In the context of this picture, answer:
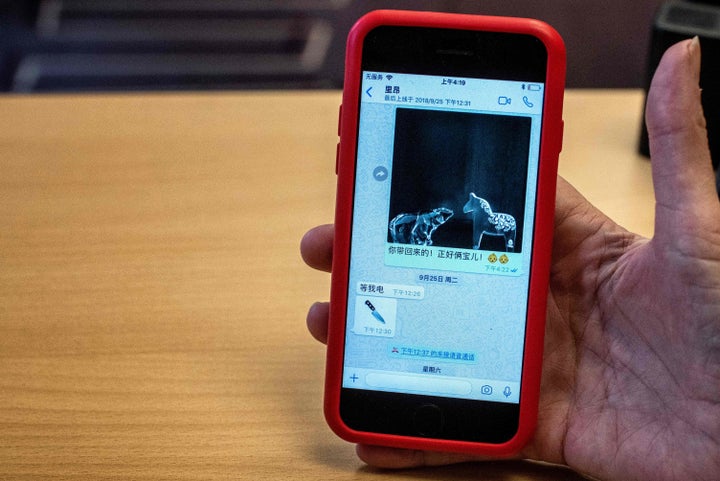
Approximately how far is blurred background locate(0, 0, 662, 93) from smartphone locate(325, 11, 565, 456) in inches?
33.9

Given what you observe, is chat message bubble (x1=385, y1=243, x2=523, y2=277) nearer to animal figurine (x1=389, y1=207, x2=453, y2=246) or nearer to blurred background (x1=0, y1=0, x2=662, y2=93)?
animal figurine (x1=389, y1=207, x2=453, y2=246)

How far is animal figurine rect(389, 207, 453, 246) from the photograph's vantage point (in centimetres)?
53

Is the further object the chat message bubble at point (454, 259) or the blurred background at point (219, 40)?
the blurred background at point (219, 40)

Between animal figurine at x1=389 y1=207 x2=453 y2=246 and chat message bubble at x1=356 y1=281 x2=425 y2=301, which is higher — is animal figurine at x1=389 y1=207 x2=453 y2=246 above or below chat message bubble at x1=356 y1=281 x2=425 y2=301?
above

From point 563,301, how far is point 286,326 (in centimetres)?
19

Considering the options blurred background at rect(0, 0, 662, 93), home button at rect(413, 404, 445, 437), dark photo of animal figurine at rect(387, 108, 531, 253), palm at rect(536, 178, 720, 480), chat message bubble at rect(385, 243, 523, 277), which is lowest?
home button at rect(413, 404, 445, 437)

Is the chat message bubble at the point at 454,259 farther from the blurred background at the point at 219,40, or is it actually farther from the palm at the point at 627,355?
the blurred background at the point at 219,40

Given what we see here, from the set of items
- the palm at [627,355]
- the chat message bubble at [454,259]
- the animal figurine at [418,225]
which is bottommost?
the palm at [627,355]

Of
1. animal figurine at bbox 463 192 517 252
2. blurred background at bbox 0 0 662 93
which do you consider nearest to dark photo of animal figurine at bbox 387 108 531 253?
animal figurine at bbox 463 192 517 252

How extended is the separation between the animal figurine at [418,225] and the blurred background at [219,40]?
35.1 inches

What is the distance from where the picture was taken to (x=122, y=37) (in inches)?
54.4

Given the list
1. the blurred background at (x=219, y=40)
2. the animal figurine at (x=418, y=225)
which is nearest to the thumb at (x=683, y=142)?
the animal figurine at (x=418, y=225)

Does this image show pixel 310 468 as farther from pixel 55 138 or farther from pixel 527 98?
pixel 55 138

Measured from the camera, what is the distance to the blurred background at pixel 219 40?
137 centimetres
